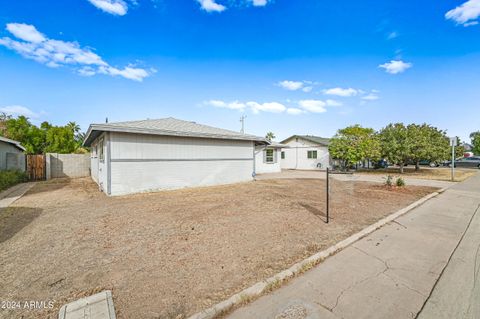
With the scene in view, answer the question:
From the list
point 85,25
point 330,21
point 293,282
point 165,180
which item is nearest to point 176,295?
point 293,282

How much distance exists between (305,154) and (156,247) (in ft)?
74.8

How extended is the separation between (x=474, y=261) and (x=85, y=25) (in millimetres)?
15794

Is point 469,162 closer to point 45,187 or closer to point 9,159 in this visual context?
point 45,187

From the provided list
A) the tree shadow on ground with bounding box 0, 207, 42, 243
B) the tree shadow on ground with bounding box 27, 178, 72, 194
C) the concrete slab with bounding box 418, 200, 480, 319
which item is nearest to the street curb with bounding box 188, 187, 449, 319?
the concrete slab with bounding box 418, 200, 480, 319

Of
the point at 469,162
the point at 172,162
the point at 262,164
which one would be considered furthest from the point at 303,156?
the point at 469,162

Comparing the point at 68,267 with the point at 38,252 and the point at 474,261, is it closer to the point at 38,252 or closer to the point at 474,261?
the point at 38,252

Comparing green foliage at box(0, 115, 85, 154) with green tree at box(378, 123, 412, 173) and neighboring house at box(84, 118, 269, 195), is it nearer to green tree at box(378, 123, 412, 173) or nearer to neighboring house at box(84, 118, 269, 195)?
neighboring house at box(84, 118, 269, 195)

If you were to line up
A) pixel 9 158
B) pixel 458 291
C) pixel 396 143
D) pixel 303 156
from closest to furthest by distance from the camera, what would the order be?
pixel 458 291, pixel 9 158, pixel 396 143, pixel 303 156

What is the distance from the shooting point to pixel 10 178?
430 inches

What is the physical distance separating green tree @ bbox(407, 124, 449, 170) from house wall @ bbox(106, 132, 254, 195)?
15.0 meters

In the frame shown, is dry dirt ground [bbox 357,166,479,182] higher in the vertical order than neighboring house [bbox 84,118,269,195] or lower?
lower

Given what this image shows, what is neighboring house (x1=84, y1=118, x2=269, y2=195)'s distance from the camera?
343 inches

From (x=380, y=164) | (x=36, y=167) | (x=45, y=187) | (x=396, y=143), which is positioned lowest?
(x=45, y=187)

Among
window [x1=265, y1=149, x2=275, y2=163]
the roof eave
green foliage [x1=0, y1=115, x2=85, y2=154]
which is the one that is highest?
green foliage [x1=0, y1=115, x2=85, y2=154]
